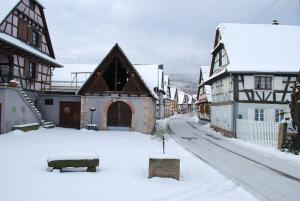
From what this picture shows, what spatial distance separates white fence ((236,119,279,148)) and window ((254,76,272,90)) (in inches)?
141

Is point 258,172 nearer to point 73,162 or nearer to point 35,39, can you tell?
point 73,162

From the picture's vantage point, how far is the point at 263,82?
85.4ft

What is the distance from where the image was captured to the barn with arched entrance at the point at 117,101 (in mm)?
25297

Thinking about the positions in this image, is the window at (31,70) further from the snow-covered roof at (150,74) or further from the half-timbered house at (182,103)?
the half-timbered house at (182,103)

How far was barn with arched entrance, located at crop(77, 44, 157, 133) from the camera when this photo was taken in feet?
83.0

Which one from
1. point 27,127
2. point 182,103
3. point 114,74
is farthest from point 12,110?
point 182,103

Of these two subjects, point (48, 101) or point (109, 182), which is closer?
point (109, 182)

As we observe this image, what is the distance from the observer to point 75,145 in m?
17.1

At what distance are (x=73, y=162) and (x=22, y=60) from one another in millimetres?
17376

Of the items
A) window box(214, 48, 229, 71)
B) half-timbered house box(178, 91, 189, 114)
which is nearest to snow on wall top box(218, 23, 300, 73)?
window box(214, 48, 229, 71)

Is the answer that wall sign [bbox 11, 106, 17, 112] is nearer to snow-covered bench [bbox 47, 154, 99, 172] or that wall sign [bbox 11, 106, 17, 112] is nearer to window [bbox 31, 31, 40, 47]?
window [bbox 31, 31, 40, 47]

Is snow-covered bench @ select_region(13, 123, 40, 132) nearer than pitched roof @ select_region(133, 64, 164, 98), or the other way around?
snow-covered bench @ select_region(13, 123, 40, 132)

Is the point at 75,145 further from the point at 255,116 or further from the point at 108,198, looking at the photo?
the point at 255,116

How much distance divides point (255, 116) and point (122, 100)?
10875 millimetres
